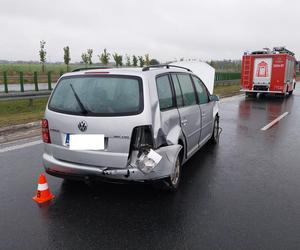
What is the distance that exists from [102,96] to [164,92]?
2.85 feet

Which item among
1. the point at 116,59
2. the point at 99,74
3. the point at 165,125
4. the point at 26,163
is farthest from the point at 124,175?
the point at 116,59

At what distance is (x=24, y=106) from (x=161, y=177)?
37.3 feet

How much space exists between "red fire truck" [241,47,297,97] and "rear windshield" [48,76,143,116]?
691 inches

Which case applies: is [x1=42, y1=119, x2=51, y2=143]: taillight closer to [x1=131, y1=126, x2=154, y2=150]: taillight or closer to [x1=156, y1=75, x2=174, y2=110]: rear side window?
[x1=131, y1=126, x2=154, y2=150]: taillight

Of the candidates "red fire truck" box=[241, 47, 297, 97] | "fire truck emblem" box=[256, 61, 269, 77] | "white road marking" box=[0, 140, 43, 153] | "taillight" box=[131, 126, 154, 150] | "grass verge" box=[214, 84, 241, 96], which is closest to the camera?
"taillight" box=[131, 126, 154, 150]

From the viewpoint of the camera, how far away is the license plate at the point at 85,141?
3.68 meters

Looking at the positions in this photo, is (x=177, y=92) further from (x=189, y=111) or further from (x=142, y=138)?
(x=142, y=138)

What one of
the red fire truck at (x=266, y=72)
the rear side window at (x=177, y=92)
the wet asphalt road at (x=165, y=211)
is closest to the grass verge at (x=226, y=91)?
the red fire truck at (x=266, y=72)

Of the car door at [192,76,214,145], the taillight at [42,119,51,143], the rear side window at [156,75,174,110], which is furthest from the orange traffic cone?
the car door at [192,76,214,145]

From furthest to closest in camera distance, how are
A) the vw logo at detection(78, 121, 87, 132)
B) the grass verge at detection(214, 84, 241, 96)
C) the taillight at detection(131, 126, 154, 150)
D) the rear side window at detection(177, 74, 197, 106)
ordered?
the grass verge at detection(214, 84, 241, 96) < the rear side window at detection(177, 74, 197, 106) < the vw logo at detection(78, 121, 87, 132) < the taillight at detection(131, 126, 154, 150)

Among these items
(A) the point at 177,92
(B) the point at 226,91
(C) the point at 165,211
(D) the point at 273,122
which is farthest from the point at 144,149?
(B) the point at 226,91

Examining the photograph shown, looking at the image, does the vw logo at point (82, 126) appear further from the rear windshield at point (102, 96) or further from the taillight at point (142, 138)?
the taillight at point (142, 138)

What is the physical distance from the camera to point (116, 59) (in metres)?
52.6

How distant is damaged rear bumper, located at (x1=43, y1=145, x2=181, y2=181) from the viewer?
3.66 metres
